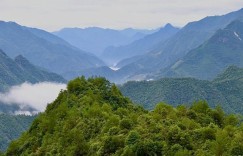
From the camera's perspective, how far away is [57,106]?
219ft

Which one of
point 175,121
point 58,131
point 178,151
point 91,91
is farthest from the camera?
point 91,91

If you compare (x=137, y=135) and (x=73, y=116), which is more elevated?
(x=73, y=116)

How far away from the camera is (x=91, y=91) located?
66312 mm

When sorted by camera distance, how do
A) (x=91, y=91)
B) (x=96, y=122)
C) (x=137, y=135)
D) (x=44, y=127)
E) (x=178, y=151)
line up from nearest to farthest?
(x=178, y=151) < (x=137, y=135) < (x=96, y=122) < (x=44, y=127) < (x=91, y=91)

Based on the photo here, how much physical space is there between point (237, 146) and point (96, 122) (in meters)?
19.7

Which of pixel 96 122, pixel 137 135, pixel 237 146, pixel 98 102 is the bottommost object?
pixel 237 146

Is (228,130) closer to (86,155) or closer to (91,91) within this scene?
(86,155)

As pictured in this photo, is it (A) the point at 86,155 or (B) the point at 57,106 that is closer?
(A) the point at 86,155

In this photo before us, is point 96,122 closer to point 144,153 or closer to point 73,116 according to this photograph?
point 73,116

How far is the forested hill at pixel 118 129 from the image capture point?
1452 inches

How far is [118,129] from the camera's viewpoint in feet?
142

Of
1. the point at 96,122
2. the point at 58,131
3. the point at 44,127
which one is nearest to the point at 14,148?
the point at 44,127

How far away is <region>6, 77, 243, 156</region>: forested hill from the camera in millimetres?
36875

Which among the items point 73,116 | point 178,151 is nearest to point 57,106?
point 73,116
